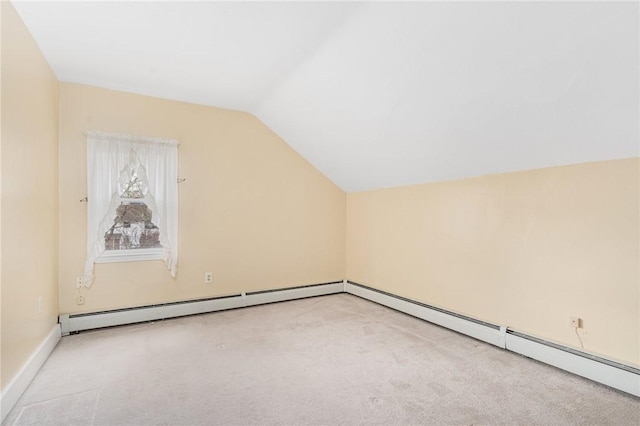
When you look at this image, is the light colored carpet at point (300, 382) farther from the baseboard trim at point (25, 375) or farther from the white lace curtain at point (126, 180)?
the white lace curtain at point (126, 180)

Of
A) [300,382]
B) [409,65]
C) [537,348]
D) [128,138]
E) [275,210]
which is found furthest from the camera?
[275,210]

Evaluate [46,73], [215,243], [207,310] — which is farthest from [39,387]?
[46,73]

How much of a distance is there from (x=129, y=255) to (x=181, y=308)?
2.61 feet

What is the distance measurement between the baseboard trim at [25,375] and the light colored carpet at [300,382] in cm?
5

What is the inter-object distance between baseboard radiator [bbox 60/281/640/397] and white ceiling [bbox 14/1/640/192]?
54.5 inches

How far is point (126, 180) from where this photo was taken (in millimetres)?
3365

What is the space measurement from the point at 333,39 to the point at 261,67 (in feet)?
2.56

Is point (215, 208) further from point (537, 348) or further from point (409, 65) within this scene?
point (537, 348)

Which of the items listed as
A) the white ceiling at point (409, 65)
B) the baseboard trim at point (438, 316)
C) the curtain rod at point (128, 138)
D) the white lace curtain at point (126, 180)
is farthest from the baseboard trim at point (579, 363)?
the curtain rod at point (128, 138)

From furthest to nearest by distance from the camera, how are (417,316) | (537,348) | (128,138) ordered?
(417,316)
(128,138)
(537,348)

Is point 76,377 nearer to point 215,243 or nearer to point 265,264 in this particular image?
point 215,243

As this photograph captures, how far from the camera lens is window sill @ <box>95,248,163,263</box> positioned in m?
3.30

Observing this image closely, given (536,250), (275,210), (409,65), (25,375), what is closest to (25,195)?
(25,375)

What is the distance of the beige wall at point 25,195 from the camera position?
188cm
